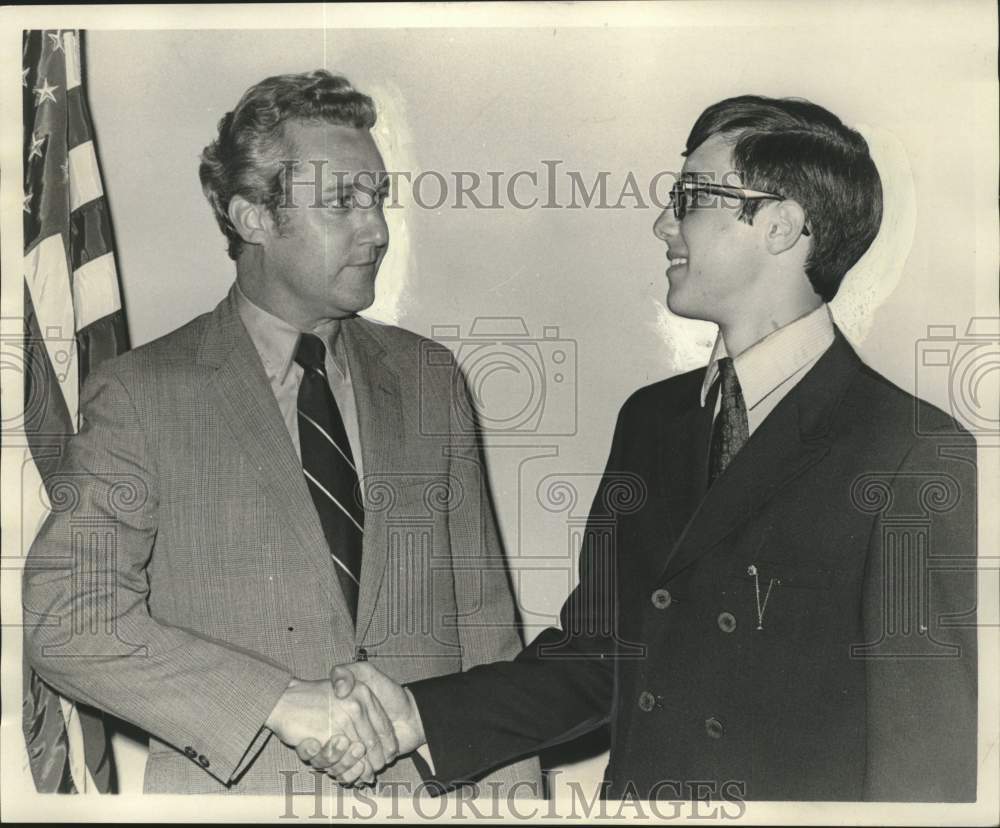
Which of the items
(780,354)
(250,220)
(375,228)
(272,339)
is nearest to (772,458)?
(780,354)

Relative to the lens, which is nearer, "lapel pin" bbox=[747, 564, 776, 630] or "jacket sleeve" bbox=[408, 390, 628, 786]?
"lapel pin" bbox=[747, 564, 776, 630]

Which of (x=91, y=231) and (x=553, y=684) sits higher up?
(x=91, y=231)

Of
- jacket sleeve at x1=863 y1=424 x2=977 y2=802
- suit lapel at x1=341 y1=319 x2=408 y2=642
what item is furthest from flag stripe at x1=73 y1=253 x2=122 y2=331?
jacket sleeve at x1=863 y1=424 x2=977 y2=802

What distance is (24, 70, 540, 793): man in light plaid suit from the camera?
243cm

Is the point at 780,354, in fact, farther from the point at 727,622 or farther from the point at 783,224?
the point at 727,622

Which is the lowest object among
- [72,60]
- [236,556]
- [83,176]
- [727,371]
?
[236,556]

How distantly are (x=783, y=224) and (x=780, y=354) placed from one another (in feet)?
0.87

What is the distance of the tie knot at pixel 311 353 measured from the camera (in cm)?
250

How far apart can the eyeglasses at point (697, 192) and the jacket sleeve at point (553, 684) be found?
47cm

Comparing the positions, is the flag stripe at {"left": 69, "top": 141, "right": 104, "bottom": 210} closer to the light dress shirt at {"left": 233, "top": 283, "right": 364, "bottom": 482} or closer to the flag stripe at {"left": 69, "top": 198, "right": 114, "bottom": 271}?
the flag stripe at {"left": 69, "top": 198, "right": 114, "bottom": 271}

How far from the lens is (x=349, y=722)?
246cm

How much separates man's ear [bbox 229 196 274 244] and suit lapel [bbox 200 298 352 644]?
192 millimetres

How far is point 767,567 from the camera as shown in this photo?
2391 mm

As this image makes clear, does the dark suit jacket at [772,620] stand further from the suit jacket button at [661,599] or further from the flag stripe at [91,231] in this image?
the flag stripe at [91,231]
